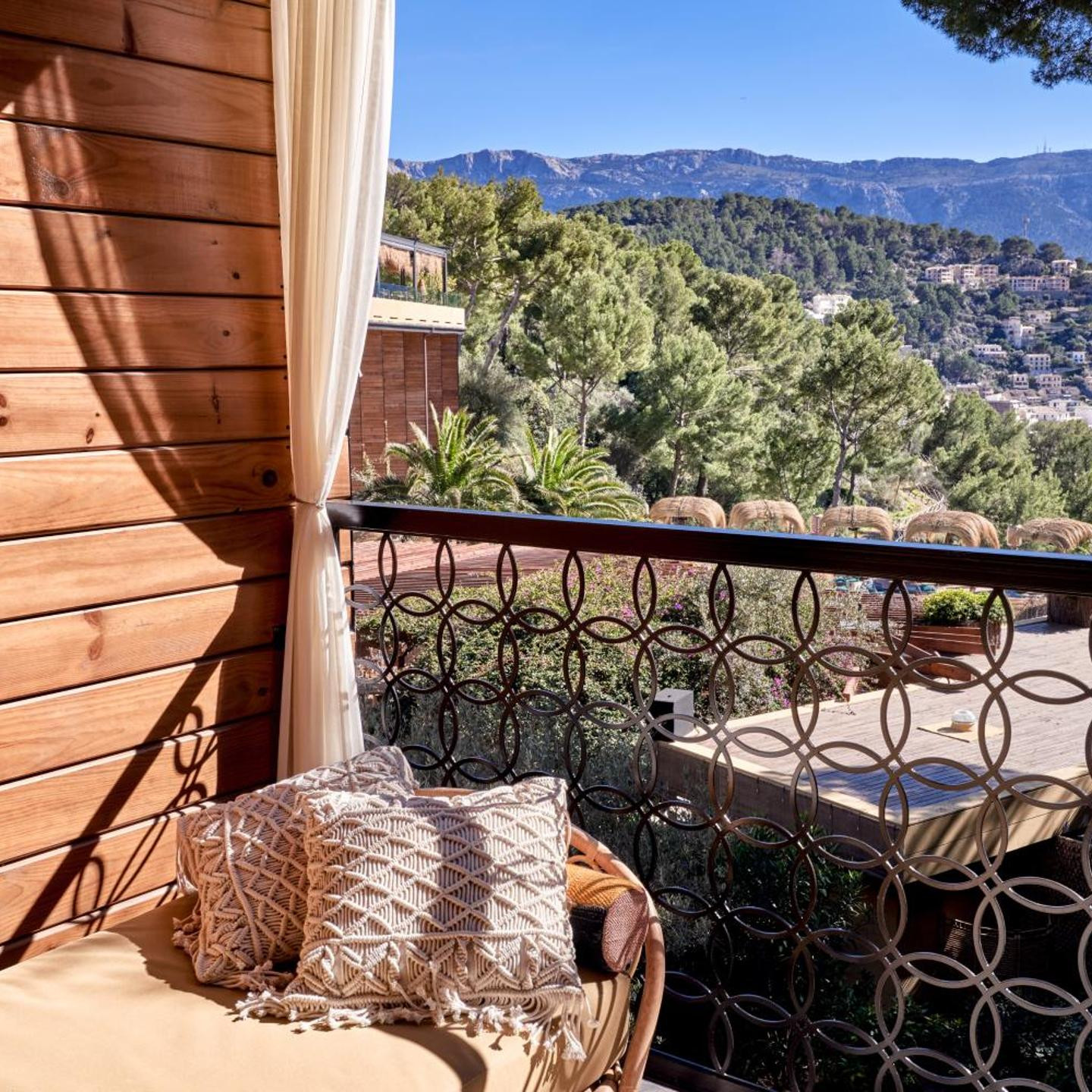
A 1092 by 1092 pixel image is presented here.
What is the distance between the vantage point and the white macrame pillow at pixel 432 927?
1372mm

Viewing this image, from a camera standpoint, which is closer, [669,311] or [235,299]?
[235,299]

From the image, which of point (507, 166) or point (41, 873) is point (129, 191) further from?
point (507, 166)

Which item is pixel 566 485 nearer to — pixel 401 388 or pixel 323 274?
pixel 401 388

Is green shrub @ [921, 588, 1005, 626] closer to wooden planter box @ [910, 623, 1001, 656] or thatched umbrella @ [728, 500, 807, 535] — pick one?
wooden planter box @ [910, 623, 1001, 656]

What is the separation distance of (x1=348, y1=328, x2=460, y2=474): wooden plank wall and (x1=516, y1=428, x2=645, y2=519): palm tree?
1.09m

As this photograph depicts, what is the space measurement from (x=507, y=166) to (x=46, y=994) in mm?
11476

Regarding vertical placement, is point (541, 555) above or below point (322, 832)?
below

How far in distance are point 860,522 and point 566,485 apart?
413 cm

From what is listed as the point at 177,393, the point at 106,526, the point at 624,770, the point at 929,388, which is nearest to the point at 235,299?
the point at 177,393

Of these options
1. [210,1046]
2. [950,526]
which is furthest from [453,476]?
[210,1046]

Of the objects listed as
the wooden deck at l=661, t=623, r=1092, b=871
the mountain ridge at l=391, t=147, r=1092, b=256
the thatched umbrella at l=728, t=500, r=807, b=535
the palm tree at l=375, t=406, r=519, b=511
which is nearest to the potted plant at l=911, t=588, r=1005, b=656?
the wooden deck at l=661, t=623, r=1092, b=871

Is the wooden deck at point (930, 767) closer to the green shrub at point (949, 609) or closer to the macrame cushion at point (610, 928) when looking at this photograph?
the green shrub at point (949, 609)

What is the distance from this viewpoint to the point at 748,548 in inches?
67.0

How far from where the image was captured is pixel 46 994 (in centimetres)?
144
